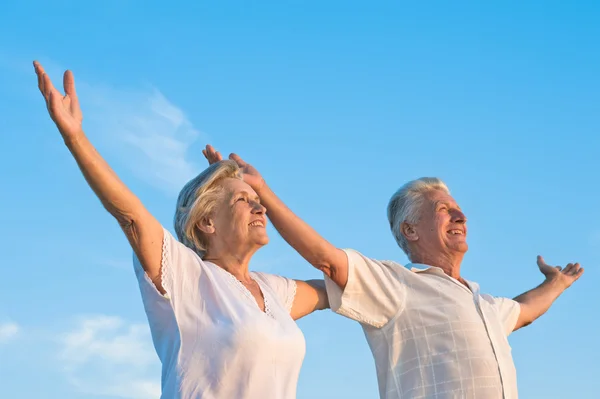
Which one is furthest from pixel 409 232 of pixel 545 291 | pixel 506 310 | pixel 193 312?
pixel 193 312

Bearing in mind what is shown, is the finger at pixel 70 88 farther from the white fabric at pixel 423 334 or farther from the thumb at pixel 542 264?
the thumb at pixel 542 264

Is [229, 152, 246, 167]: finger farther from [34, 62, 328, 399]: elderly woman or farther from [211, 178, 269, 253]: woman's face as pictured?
[34, 62, 328, 399]: elderly woman

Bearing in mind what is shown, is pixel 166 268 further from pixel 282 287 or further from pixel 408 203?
pixel 408 203

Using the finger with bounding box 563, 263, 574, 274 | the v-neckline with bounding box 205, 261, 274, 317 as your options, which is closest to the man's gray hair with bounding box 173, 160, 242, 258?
the v-neckline with bounding box 205, 261, 274, 317

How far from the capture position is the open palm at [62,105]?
4340mm

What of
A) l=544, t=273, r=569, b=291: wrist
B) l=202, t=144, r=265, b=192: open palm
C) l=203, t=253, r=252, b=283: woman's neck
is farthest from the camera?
l=544, t=273, r=569, b=291: wrist

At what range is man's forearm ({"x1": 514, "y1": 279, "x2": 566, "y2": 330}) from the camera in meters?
6.94

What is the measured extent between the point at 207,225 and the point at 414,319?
157 centimetres

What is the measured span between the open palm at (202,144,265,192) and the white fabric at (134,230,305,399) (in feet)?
3.11

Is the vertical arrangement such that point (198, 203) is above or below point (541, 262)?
below

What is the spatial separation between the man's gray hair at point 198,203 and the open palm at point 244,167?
0.21m

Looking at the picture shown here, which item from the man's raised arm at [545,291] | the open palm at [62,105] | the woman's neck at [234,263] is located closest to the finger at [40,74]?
the open palm at [62,105]

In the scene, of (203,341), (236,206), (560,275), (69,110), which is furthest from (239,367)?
(560,275)

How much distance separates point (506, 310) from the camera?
22.0 ft
